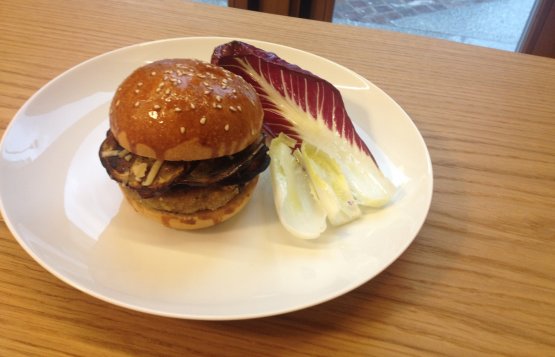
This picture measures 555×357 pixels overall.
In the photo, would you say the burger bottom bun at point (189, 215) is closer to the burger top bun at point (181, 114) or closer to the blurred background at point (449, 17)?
the burger top bun at point (181, 114)

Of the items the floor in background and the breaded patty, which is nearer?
the breaded patty

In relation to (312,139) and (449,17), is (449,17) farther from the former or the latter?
(312,139)

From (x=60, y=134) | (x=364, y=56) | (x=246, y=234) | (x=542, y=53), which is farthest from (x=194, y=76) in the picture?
(x=542, y=53)

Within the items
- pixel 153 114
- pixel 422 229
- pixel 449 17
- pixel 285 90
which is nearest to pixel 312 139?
pixel 285 90

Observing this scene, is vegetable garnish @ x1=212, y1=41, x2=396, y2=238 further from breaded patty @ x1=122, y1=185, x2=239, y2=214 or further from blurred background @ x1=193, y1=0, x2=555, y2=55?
blurred background @ x1=193, y1=0, x2=555, y2=55

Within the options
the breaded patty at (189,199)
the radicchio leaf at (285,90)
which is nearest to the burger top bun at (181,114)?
the breaded patty at (189,199)

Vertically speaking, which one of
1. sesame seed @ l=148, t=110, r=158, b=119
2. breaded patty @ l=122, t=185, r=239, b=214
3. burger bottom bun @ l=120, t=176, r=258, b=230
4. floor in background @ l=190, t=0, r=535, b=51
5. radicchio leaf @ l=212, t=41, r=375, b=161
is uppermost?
sesame seed @ l=148, t=110, r=158, b=119

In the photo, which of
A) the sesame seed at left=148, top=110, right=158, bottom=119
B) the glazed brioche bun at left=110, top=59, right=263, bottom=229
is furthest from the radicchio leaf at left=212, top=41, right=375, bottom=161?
the sesame seed at left=148, top=110, right=158, bottom=119
